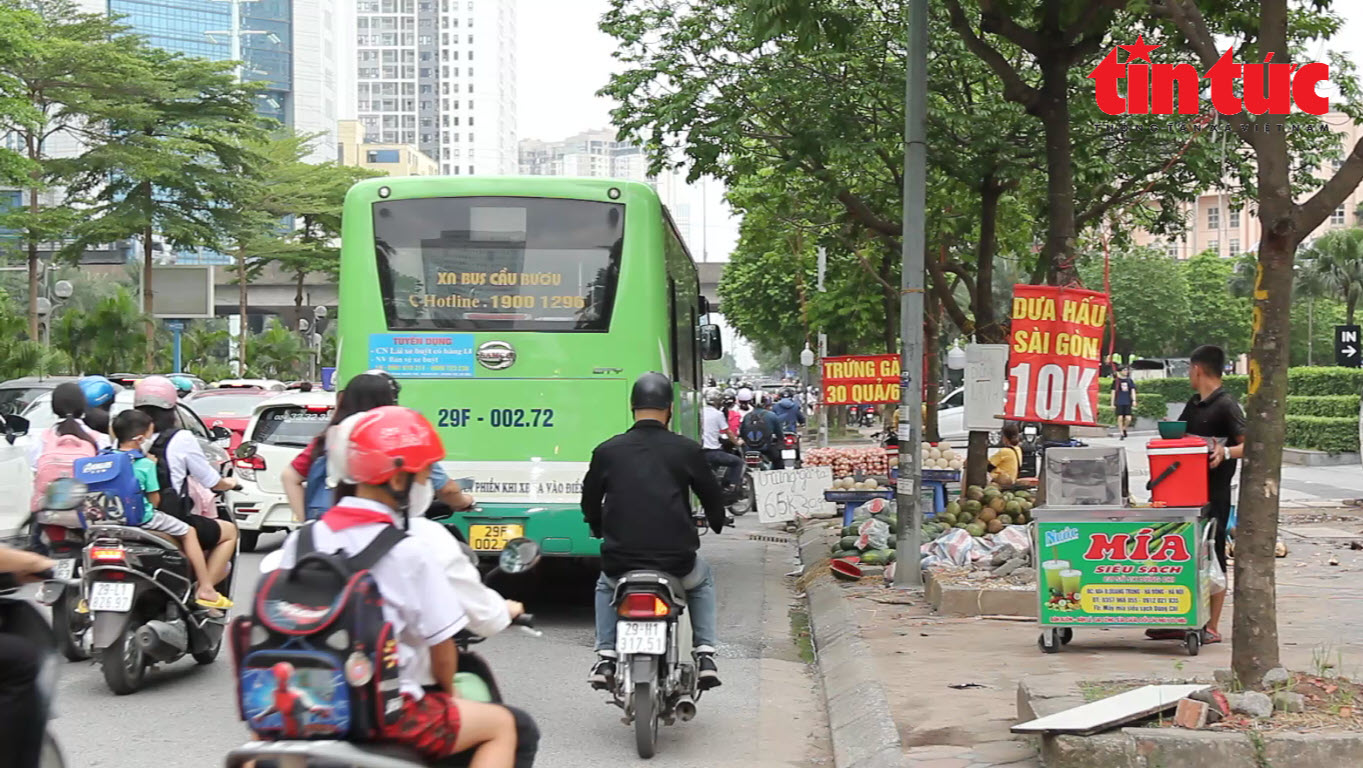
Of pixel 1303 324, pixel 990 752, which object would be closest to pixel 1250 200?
pixel 990 752

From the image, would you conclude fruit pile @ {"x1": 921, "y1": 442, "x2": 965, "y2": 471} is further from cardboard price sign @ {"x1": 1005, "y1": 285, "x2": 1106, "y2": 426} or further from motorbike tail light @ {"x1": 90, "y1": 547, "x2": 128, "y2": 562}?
motorbike tail light @ {"x1": 90, "y1": 547, "x2": 128, "y2": 562}

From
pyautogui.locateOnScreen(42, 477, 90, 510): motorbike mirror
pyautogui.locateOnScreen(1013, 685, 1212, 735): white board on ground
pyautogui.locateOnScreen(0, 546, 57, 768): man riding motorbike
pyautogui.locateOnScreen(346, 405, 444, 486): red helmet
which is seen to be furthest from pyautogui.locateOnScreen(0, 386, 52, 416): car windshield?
pyautogui.locateOnScreen(346, 405, 444, 486): red helmet

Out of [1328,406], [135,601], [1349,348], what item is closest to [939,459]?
[135,601]

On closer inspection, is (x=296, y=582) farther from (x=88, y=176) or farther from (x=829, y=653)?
(x=88, y=176)

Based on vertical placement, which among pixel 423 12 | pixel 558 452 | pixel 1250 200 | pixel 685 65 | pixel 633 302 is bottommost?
pixel 558 452

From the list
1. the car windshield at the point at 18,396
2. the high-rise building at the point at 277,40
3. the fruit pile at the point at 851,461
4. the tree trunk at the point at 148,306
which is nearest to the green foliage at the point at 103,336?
the tree trunk at the point at 148,306

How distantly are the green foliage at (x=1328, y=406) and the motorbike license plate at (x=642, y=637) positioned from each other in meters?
25.3

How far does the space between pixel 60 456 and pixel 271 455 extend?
261 inches

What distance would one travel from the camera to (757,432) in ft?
81.2

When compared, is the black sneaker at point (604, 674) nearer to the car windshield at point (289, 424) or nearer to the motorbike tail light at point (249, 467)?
the car windshield at point (289, 424)

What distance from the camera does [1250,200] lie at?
22328mm

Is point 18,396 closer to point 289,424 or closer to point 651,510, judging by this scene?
point 289,424

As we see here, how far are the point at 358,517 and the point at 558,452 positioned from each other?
24.5 ft

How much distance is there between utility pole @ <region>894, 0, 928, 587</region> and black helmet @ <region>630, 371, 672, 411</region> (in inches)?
213
